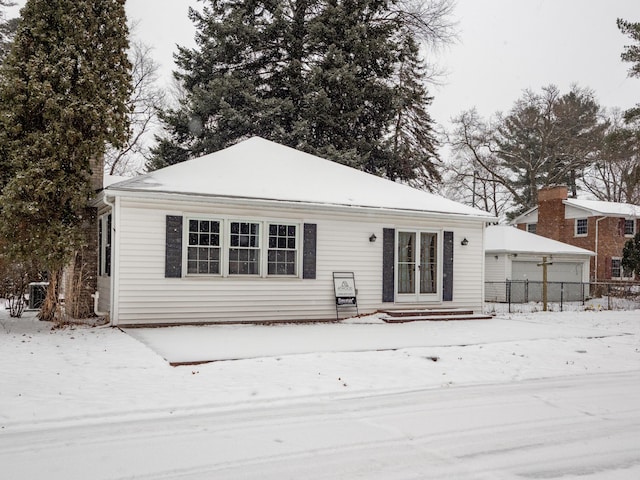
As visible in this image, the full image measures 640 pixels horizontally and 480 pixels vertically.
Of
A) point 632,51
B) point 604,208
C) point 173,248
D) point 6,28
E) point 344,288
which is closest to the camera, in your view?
point 173,248

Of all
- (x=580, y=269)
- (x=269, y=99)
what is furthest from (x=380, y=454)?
(x=580, y=269)

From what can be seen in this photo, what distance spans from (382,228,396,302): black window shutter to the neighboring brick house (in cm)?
1912

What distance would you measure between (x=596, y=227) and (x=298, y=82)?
56.1 feet

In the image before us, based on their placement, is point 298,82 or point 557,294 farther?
point 557,294

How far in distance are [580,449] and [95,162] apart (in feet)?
36.3

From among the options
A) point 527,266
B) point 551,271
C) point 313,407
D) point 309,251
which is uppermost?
point 309,251

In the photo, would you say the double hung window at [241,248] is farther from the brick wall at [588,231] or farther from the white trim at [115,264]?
the brick wall at [588,231]

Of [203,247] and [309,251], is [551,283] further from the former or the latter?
[203,247]

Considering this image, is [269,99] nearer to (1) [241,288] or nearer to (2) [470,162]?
(1) [241,288]

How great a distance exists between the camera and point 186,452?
14.0 feet

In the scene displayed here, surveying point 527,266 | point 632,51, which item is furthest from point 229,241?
point 527,266

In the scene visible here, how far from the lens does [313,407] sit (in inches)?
225

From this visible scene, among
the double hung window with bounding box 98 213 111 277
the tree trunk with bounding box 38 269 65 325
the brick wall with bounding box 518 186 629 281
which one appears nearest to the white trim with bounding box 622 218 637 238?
the brick wall with bounding box 518 186 629 281

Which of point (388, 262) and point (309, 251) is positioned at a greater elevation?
point (309, 251)
